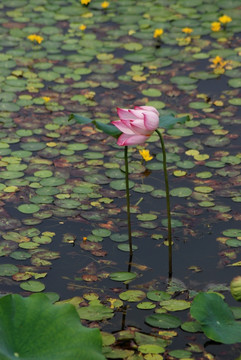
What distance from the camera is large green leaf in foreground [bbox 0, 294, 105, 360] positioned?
234cm

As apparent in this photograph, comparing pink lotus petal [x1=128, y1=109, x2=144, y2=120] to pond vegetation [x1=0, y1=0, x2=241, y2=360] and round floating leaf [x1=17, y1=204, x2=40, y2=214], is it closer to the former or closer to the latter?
pond vegetation [x1=0, y1=0, x2=241, y2=360]

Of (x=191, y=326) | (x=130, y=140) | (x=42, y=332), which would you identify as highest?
(x=130, y=140)

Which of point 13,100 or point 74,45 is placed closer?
point 13,100

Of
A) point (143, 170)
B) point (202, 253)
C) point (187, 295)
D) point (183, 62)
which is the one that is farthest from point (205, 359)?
point (183, 62)

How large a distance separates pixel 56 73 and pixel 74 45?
45 cm

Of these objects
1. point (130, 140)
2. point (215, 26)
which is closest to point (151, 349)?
point (130, 140)

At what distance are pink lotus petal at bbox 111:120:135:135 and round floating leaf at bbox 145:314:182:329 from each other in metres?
0.70

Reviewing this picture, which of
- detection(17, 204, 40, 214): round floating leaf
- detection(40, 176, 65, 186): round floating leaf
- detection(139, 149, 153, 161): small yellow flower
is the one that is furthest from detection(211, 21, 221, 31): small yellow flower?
detection(17, 204, 40, 214): round floating leaf

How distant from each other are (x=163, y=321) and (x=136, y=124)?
0.74 metres

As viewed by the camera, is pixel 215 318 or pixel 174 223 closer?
pixel 215 318

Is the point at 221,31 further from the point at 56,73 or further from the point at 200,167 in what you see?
the point at 200,167

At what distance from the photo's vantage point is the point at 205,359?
2660 millimetres

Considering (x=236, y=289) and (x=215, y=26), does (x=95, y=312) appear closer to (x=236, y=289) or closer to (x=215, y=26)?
(x=236, y=289)

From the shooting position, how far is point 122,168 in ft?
12.9
